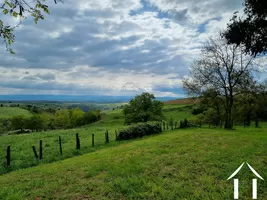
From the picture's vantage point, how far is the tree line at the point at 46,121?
319 ft

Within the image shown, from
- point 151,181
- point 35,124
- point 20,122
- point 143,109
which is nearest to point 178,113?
point 143,109

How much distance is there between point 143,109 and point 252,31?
40.9m

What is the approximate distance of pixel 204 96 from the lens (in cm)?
3378

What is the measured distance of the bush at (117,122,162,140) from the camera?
27.0 metres

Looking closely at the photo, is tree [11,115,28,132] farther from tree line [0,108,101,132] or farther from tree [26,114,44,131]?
tree [26,114,44,131]

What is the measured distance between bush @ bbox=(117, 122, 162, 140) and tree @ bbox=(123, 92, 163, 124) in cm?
1959

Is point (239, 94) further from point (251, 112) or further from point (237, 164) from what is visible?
point (237, 164)

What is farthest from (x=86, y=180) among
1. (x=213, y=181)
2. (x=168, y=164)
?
(x=213, y=181)

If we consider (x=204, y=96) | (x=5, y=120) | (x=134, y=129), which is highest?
(x=204, y=96)

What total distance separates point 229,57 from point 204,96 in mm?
7105

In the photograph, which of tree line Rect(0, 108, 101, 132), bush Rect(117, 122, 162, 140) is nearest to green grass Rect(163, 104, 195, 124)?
tree line Rect(0, 108, 101, 132)

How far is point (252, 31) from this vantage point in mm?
12883

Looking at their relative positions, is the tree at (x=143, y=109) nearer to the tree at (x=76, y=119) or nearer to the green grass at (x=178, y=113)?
the green grass at (x=178, y=113)

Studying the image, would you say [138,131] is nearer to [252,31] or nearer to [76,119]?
[252,31]
